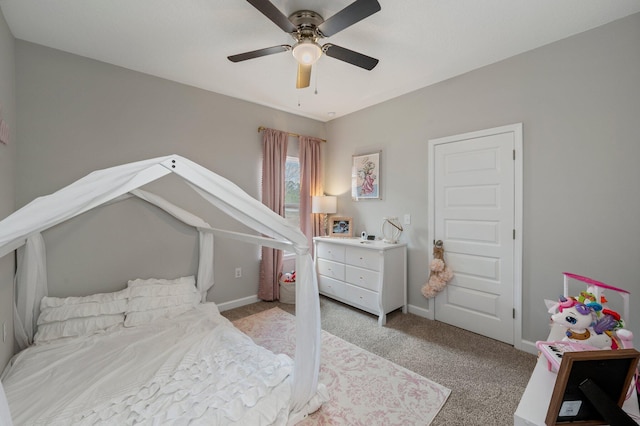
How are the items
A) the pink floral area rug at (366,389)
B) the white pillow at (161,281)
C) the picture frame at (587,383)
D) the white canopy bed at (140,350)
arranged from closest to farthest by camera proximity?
the picture frame at (587,383), the white canopy bed at (140,350), the pink floral area rug at (366,389), the white pillow at (161,281)

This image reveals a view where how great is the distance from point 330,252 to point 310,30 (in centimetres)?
252

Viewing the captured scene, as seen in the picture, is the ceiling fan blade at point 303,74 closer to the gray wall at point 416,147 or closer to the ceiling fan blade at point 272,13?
the ceiling fan blade at point 272,13

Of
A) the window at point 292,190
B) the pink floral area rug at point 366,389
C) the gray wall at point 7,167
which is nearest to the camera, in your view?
the pink floral area rug at point 366,389

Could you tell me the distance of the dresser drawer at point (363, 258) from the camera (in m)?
3.04

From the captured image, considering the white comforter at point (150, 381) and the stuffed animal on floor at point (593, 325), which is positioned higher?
the stuffed animal on floor at point (593, 325)

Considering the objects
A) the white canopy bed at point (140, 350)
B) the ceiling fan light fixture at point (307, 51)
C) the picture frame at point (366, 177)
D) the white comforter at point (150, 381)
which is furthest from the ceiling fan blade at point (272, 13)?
the white comforter at point (150, 381)

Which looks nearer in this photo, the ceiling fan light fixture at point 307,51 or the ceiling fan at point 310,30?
the ceiling fan at point 310,30

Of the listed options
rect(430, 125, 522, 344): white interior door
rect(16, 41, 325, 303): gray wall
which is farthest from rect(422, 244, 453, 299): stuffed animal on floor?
rect(16, 41, 325, 303): gray wall

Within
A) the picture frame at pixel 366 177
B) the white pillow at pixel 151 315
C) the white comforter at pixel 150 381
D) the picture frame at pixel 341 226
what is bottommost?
the white comforter at pixel 150 381

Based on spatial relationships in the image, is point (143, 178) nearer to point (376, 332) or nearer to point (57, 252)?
point (57, 252)

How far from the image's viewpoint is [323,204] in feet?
12.9

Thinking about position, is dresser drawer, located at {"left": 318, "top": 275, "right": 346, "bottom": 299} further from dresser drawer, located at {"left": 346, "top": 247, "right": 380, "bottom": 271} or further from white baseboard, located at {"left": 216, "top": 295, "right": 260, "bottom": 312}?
white baseboard, located at {"left": 216, "top": 295, "right": 260, "bottom": 312}

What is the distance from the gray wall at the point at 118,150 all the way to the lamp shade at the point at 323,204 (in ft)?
3.41

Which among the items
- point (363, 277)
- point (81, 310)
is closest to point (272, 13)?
point (363, 277)
